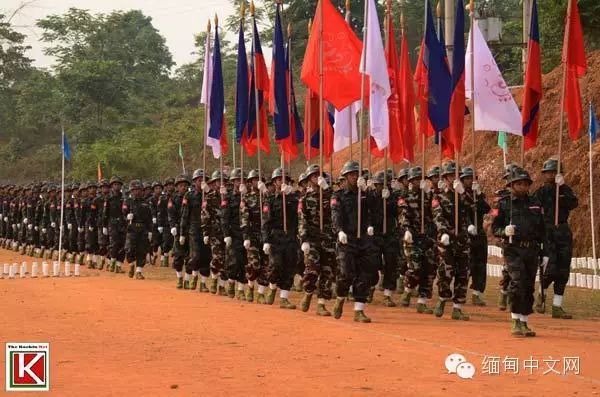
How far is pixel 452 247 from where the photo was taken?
14266 millimetres

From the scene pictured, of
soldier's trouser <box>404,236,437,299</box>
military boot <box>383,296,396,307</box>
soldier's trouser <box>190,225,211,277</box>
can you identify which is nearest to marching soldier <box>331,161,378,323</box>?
soldier's trouser <box>404,236,437,299</box>

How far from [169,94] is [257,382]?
63.5 metres

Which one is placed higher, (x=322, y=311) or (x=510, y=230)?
(x=510, y=230)

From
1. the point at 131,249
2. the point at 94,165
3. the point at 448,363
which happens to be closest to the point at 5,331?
the point at 448,363

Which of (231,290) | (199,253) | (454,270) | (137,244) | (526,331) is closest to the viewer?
(526,331)

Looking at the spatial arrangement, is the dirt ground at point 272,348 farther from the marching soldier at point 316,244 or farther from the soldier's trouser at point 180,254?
the soldier's trouser at point 180,254

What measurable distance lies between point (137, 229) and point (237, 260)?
5.98 m

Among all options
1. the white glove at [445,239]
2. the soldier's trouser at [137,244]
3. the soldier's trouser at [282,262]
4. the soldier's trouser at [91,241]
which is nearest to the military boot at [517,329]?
the white glove at [445,239]

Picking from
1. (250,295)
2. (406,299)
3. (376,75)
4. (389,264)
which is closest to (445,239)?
(406,299)

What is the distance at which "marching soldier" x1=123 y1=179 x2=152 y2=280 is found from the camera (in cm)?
2275

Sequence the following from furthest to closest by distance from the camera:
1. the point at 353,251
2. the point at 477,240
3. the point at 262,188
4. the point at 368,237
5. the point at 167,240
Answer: the point at 167,240 → the point at 262,188 → the point at 477,240 → the point at 368,237 → the point at 353,251

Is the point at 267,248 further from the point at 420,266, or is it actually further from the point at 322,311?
the point at 420,266

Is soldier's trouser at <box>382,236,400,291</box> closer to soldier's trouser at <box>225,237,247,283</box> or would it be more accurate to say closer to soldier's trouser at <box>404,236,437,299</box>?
soldier's trouser at <box>404,236,437,299</box>

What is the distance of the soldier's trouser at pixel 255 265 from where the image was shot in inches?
656
